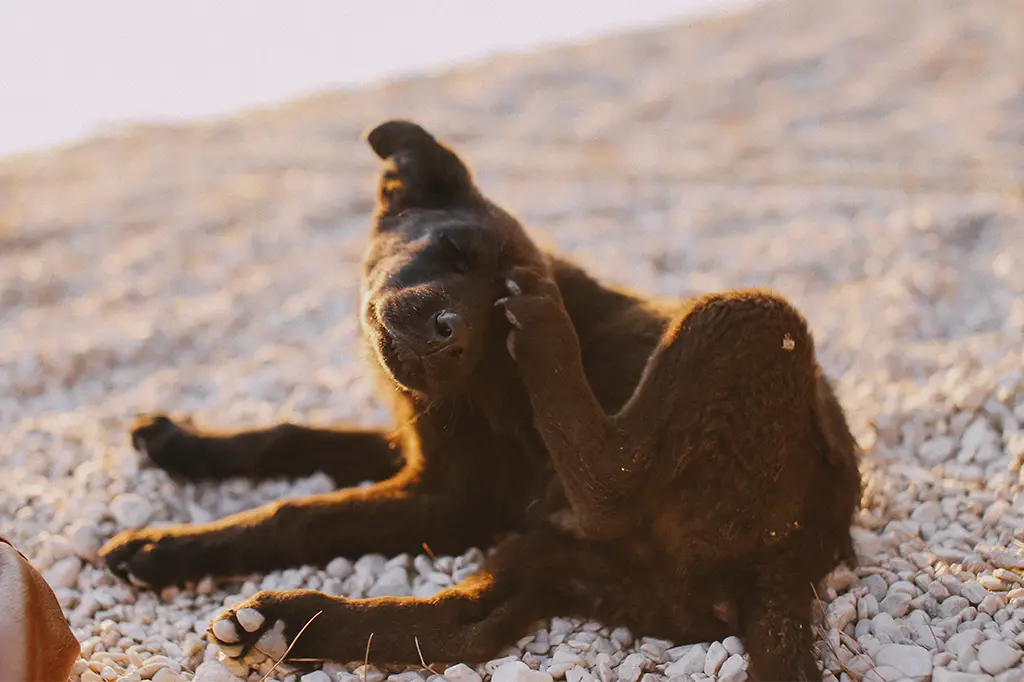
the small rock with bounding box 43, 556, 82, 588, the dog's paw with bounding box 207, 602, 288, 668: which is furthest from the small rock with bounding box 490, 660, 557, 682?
the small rock with bounding box 43, 556, 82, 588

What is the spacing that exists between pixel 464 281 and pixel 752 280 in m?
3.08

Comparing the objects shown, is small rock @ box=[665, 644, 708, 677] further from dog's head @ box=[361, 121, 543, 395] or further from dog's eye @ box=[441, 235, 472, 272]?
dog's eye @ box=[441, 235, 472, 272]

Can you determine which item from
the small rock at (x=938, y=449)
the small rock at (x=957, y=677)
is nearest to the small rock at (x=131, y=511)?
the small rock at (x=957, y=677)

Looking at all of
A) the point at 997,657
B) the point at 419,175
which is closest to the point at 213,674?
the point at 419,175

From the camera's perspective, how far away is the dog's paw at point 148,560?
3283 millimetres

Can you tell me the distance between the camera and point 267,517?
3.35 meters

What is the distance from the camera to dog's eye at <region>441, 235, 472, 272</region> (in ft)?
10.5

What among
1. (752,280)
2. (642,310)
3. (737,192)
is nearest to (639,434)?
(642,310)

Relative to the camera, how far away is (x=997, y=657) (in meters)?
2.56

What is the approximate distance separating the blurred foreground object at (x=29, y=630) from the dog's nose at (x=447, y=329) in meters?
1.25

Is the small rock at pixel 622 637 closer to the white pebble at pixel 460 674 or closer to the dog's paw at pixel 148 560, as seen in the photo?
the white pebble at pixel 460 674

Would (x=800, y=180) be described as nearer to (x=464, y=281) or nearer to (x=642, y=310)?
(x=642, y=310)

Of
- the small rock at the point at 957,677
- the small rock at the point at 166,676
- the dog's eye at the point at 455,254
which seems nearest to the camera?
the small rock at the point at 957,677

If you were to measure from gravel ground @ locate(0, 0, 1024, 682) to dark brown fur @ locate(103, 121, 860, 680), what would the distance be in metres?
0.11
